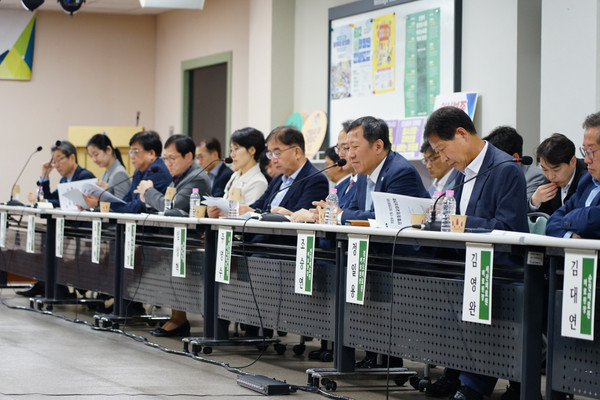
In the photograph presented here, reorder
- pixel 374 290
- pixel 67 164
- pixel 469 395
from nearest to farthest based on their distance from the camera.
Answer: pixel 469 395
pixel 374 290
pixel 67 164

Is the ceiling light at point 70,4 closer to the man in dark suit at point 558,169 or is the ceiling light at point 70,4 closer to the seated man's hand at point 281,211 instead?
the seated man's hand at point 281,211

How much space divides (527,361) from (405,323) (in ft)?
2.05

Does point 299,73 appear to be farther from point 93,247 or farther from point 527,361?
point 527,361

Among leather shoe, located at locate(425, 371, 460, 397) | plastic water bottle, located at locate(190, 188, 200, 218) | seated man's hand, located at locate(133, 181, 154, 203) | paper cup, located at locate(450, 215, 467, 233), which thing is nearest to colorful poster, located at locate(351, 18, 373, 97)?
seated man's hand, located at locate(133, 181, 154, 203)

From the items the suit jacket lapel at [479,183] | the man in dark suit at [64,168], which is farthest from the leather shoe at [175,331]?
the suit jacket lapel at [479,183]

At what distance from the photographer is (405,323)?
337 cm

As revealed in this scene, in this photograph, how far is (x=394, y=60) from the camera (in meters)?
6.88

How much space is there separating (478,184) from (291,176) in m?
1.67

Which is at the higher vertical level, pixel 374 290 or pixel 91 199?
pixel 91 199

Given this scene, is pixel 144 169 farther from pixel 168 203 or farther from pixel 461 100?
pixel 461 100

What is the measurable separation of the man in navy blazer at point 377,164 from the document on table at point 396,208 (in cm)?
52

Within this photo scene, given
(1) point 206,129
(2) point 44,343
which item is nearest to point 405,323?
(2) point 44,343

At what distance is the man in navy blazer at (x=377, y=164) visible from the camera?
4004 mm

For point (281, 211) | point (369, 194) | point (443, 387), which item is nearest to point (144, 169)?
point (281, 211)
